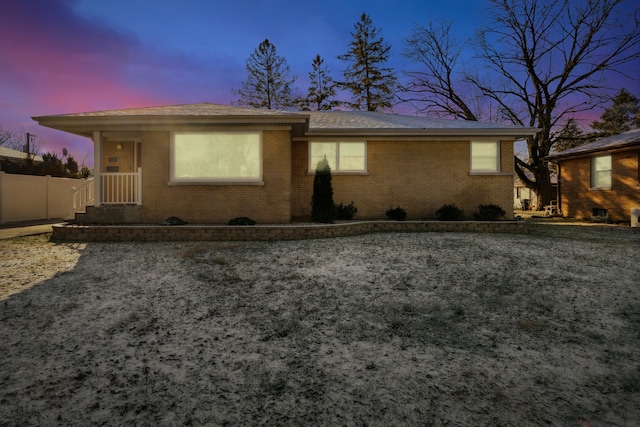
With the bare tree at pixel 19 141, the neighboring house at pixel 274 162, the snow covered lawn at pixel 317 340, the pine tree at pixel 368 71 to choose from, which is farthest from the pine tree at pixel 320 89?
the bare tree at pixel 19 141

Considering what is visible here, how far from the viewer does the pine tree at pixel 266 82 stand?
1228 inches

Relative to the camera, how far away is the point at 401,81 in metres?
26.4

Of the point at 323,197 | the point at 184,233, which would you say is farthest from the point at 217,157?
the point at 323,197

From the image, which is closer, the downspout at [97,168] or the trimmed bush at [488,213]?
the downspout at [97,168]

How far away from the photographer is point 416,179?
1223 centimetres

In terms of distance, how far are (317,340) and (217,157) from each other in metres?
8.09

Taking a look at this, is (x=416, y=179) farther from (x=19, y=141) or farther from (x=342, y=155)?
(x=19, y=141)

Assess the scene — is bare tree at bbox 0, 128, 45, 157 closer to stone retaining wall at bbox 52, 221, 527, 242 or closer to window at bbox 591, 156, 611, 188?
stone retaining wall at bbox 52, 221, 527, 242

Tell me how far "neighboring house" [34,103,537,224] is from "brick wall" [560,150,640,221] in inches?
243

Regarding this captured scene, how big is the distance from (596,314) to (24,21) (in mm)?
16477

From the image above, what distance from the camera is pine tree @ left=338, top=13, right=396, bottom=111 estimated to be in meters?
30.5

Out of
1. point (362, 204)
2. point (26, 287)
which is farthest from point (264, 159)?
point (26, 287)

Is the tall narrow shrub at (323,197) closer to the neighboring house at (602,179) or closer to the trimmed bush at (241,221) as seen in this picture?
the trimmed bush at (241,221)

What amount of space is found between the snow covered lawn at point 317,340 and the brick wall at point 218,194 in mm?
3340
